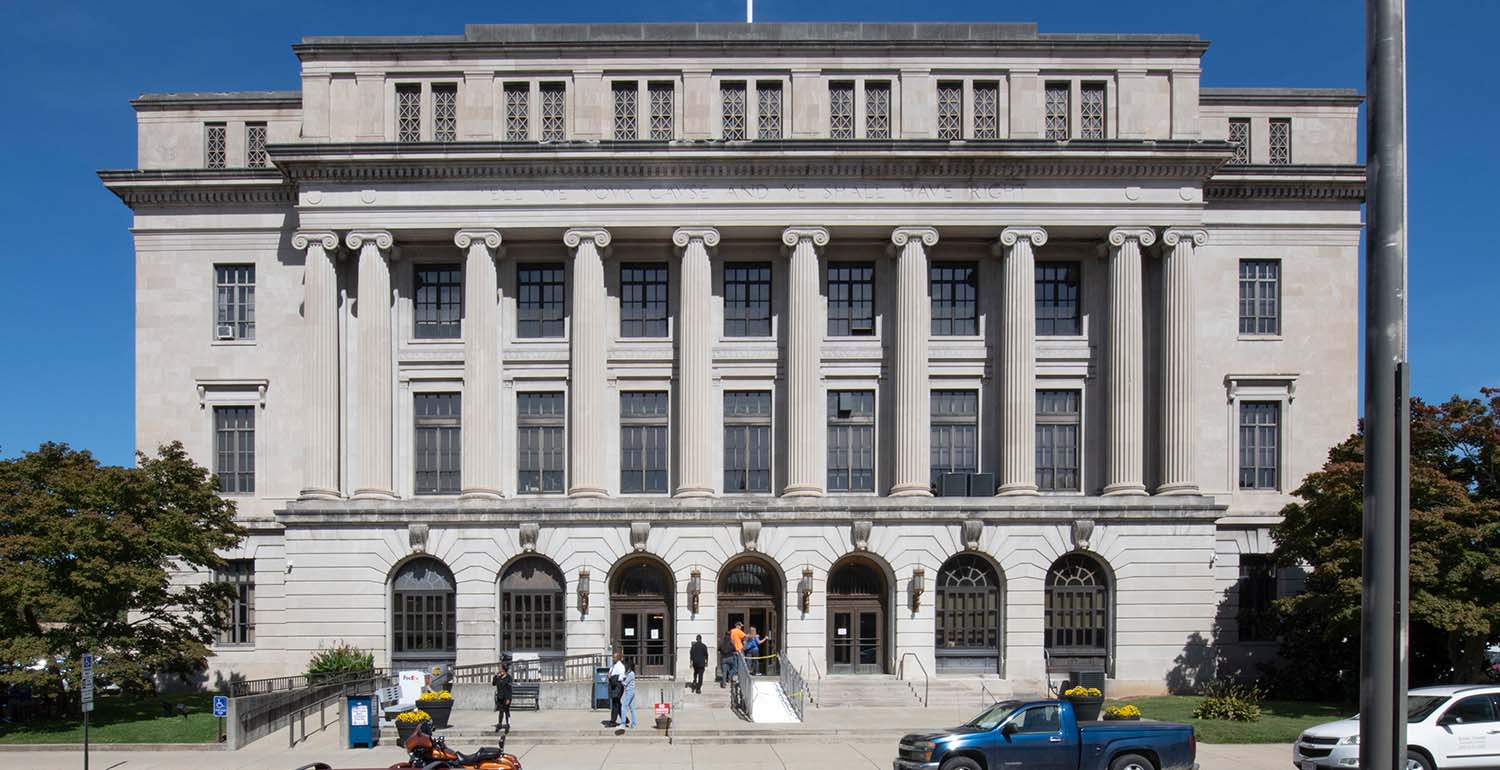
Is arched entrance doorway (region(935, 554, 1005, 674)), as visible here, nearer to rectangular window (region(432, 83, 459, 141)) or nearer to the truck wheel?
the truck wheel

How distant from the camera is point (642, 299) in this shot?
41.7m

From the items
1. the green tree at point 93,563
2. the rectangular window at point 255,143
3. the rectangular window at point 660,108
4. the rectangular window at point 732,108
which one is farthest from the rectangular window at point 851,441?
the rectangular window at point 255,143

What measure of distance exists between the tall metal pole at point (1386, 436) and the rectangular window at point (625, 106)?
34.4m

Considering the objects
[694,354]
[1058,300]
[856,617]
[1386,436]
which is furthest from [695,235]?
[1386,436]

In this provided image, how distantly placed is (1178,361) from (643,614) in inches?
736

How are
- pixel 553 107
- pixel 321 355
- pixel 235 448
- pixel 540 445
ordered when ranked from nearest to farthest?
pixel 321 355 < pixel 553 107 < pixel 540 445 < pixel 235 448

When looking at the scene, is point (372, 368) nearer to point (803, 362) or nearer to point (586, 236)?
point (586, 236)

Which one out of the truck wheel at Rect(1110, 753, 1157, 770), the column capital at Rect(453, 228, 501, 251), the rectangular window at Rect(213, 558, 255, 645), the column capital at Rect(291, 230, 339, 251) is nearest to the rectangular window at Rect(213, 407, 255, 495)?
the rectangular window at Rect(213, 558, 255, 645)

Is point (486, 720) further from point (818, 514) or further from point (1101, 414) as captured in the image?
point (1101, 414)

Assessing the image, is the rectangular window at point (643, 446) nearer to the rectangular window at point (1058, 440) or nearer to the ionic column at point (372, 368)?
the ionic column at point (372, 368)

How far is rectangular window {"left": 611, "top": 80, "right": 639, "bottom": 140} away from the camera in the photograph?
4047 centimetres

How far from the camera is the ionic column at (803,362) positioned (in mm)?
39719

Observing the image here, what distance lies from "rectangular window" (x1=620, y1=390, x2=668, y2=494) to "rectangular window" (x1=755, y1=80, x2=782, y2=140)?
361 inches

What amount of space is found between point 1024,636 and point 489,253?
67.9 feet
